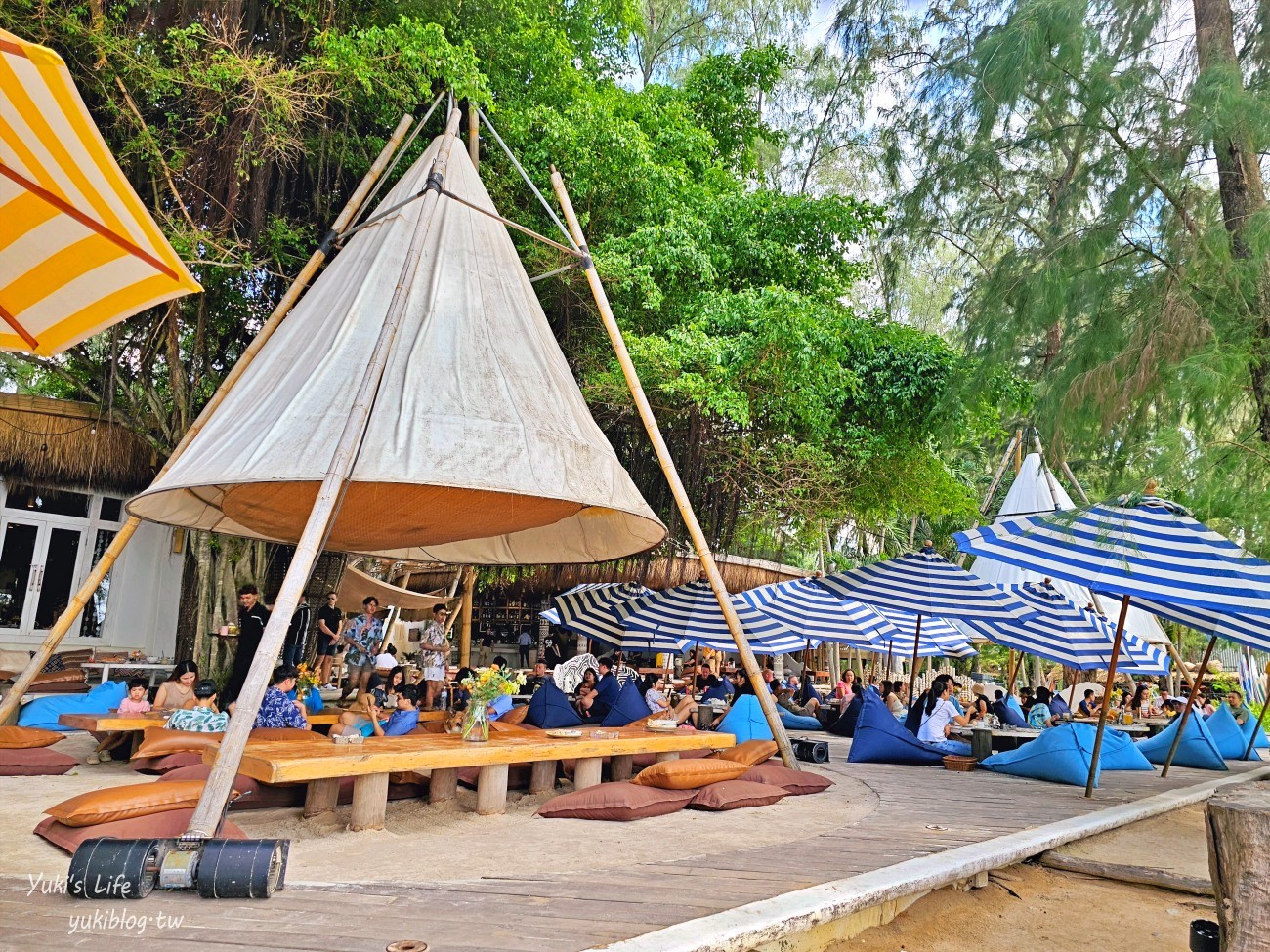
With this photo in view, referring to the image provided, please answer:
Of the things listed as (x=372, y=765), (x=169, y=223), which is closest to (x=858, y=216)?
(x=169, y=223)

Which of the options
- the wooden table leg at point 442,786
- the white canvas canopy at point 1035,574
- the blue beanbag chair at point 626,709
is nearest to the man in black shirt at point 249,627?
the wooden table leg at point 442,786

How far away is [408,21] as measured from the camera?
8281 mm

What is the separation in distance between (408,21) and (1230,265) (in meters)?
7.03

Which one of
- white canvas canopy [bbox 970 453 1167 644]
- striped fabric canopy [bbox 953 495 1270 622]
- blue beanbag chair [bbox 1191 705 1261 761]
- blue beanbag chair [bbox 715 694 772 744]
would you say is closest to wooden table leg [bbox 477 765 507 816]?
blue beanbag chair [bbox 715 694 772 744]

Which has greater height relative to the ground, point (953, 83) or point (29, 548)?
point (953, 83)

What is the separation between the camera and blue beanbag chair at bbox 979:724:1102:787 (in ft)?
23.7

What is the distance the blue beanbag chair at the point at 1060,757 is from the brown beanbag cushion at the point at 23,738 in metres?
7.47

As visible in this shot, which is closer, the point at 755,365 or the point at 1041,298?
the point at 1041,298

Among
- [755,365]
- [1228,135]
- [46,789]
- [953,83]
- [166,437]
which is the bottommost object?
[46,789]

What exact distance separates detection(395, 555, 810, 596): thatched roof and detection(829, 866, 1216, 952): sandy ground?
9089 millimetres

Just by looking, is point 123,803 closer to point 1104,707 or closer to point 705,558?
point 705,558

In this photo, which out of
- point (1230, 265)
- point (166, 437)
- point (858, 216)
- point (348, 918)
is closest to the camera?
point (348, 918)

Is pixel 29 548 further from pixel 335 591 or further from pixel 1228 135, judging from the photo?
pixel 1228 135

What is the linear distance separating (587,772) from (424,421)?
8.23 ft
